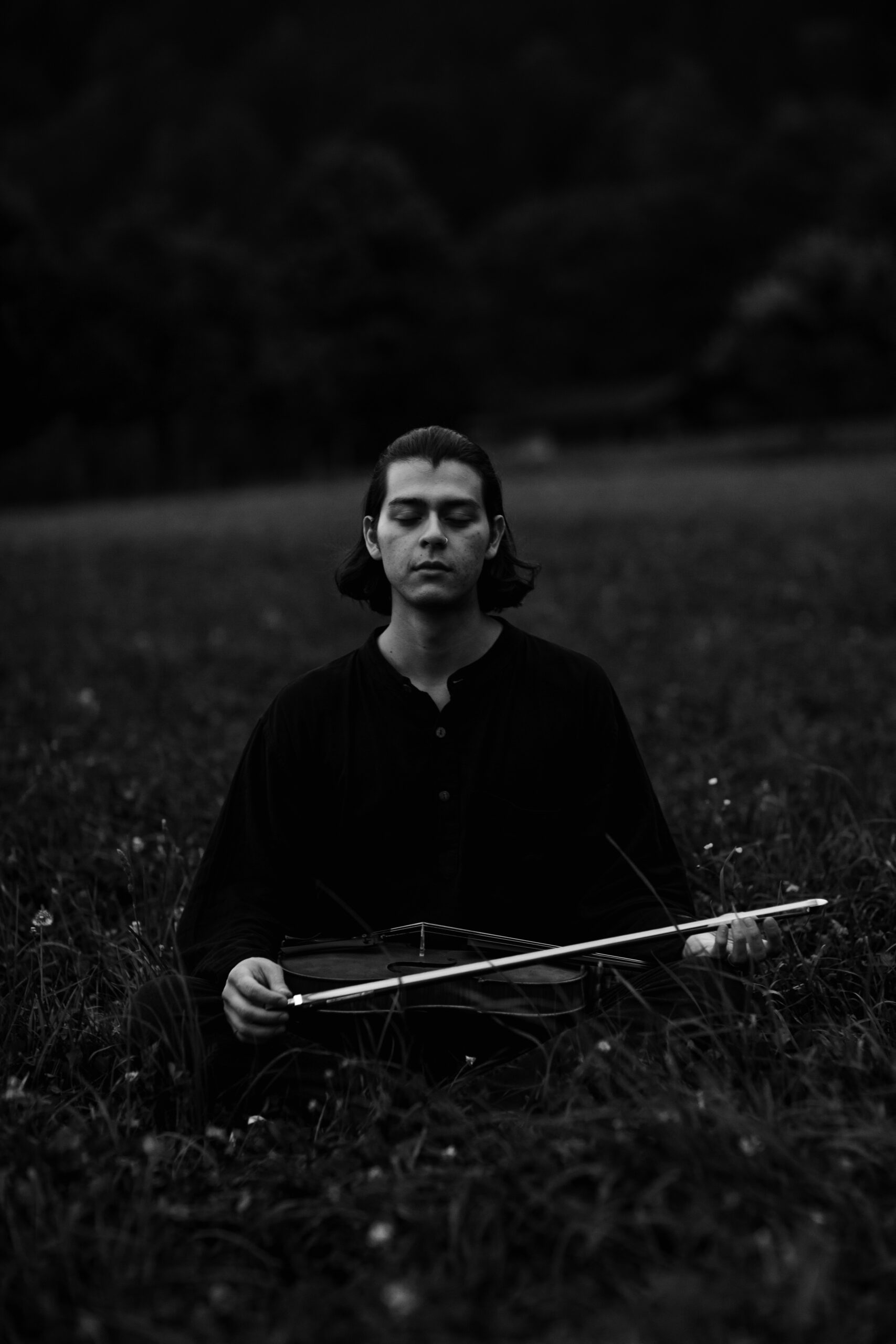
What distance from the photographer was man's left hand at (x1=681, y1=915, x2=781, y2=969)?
Result: 2.75 meters

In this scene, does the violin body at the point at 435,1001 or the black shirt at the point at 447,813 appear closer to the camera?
the violin body at the point at 435,1001

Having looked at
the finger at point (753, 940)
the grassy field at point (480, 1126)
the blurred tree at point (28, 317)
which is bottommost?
the grassy field at point (480, 1126)

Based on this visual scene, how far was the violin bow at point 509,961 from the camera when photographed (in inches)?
105

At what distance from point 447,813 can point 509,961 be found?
0.56 m

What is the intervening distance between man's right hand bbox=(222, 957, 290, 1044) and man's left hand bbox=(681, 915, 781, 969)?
3.03 feet

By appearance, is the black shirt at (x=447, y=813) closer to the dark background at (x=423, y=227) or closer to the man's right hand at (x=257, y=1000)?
the man's right hand at (x=257, y=1000)

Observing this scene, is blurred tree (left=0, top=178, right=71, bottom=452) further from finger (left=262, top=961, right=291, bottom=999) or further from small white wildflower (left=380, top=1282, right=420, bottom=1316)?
small white wildflower (left=380, top=1282, right=420, bottom=1316)

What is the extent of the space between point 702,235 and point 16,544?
5982 cm

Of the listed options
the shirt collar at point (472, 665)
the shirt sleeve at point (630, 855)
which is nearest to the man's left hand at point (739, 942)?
the shirt sleeve at point (630, 855)

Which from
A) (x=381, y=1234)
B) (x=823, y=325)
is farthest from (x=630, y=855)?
(x=823, y=325)

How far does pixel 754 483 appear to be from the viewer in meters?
21.8

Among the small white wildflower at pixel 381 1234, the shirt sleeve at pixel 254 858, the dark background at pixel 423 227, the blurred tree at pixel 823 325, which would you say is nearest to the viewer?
the small white wildflower at pixel 381 1234

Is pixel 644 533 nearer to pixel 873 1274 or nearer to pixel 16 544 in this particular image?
pixel 16 544

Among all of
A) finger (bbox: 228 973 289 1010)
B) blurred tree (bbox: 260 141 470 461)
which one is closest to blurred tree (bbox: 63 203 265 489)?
blurred tree (bbox: 260 141 470 461)
